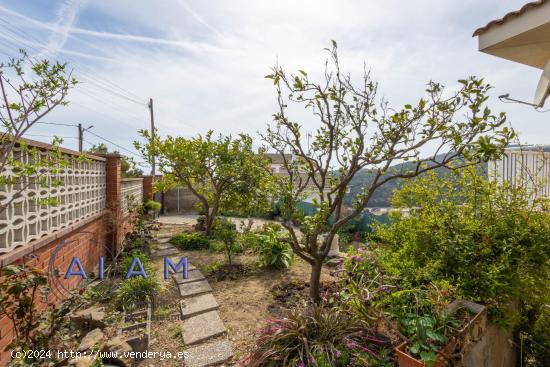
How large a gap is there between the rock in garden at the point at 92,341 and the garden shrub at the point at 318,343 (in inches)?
59.8

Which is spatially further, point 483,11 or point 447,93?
point 483,11

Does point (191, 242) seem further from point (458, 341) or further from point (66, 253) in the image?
point (458, 341)

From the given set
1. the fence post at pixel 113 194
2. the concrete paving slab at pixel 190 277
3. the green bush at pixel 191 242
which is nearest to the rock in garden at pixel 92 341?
the concrete paving slab at pixel 190 277

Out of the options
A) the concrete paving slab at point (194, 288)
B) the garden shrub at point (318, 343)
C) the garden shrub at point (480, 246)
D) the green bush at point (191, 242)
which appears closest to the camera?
the garden shrub at point (318, 343)

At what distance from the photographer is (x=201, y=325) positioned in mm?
3539

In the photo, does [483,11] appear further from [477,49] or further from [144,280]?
[144,280]

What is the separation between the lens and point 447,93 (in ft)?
10.2

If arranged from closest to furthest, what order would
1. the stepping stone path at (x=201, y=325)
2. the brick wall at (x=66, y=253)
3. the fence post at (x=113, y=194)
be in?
1. the brick wall at (x=66, y=253)
2. the stepping stone path at (x=201, y=325)
3. the fence post at (x=113, y=194)

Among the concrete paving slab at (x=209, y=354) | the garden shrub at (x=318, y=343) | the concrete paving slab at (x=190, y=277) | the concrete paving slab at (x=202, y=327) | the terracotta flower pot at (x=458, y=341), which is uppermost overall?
the terracotta flower pot at (x=458, y=341)

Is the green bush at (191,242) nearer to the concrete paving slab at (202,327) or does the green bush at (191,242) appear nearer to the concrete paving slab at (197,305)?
the concrete paving slab at (197,305)

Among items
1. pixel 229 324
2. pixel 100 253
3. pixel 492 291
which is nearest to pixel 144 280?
pixel 229 324

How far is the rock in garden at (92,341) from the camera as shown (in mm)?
2707

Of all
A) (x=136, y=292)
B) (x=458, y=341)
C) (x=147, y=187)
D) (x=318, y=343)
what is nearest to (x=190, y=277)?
(x=136, y=292)

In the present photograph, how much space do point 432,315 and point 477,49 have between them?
8.99ft
